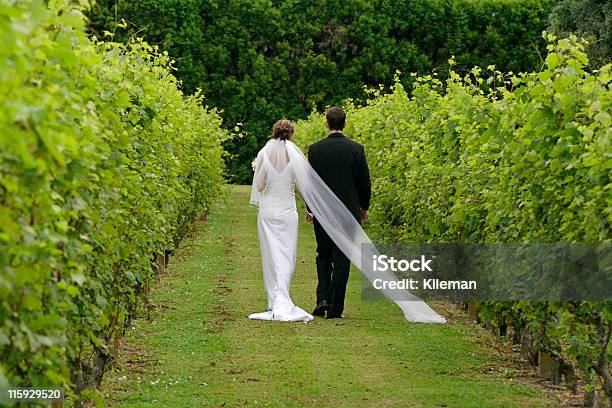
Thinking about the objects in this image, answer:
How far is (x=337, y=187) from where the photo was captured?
32.5ft

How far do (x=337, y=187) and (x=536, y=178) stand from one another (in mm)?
3542

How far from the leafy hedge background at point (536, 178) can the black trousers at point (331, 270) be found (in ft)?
2.57

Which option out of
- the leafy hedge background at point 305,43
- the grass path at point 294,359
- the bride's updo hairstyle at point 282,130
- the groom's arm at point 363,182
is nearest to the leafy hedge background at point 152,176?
the grass path at point 294,359

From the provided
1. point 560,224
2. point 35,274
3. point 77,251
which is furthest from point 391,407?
point 35,274

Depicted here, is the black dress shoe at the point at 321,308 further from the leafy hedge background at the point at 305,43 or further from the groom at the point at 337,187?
the leafy hedge background at the point at 305,43

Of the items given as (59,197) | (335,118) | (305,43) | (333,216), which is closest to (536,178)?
(59,197)

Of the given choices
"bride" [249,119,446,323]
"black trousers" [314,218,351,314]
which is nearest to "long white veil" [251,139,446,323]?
"bride" [249,119,446,323]

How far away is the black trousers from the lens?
386 inches

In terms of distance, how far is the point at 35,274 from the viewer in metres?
3.64

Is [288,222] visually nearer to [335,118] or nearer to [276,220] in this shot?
[276,220]

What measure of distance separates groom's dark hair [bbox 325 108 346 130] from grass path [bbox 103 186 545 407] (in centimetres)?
161

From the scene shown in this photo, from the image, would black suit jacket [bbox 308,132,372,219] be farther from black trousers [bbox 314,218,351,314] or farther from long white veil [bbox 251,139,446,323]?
black trousers [bbox 314,218,351,314]

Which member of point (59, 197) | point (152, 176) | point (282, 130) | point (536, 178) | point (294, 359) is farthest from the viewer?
point (282, 130)

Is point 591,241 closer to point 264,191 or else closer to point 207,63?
point 264,191
